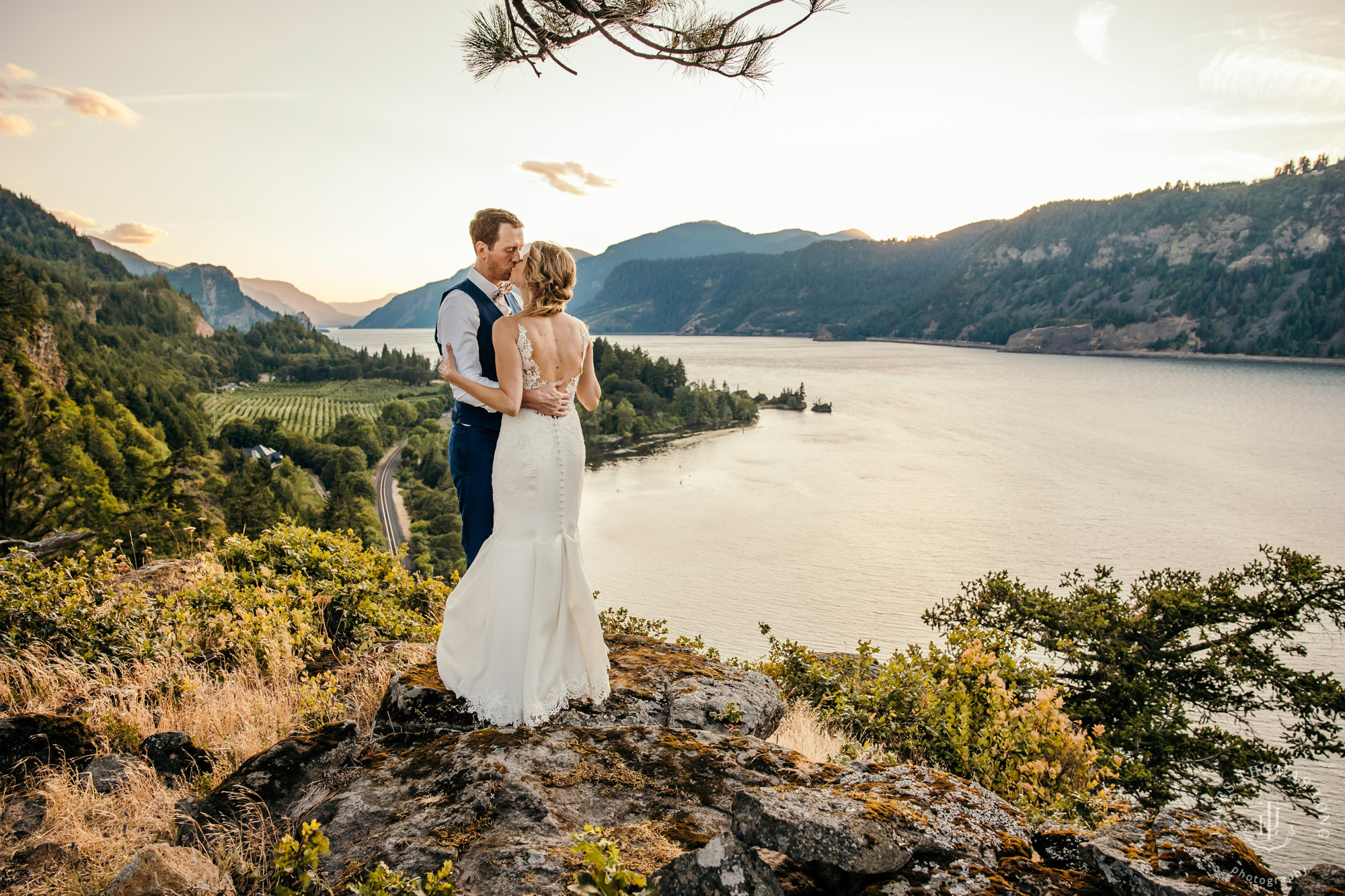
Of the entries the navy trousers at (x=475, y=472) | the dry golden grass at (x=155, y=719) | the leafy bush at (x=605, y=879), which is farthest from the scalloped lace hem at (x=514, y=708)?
the leafy bush at (x=605, y=879)

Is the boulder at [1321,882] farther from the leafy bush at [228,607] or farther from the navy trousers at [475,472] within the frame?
Result: the leafy bush at [228,607]

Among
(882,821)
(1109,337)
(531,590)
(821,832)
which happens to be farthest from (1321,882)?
(1109,337)

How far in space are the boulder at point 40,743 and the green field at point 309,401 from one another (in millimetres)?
94412

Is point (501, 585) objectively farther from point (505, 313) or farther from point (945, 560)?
point (945, 560)

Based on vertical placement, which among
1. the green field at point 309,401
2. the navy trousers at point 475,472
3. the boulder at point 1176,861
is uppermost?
the navy trousers at point 475,472

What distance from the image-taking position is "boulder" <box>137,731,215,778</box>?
2811 mm

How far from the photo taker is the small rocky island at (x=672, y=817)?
179cm

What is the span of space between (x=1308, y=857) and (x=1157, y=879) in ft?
69.0

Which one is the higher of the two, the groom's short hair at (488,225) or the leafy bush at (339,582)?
the groom's short hair at (488,225)

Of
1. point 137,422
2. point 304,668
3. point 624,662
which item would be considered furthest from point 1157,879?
point 137,422

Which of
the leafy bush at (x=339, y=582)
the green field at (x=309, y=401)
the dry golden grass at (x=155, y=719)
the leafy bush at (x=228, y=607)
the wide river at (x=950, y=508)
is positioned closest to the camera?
the dry golden grass at (x=155, y=719)

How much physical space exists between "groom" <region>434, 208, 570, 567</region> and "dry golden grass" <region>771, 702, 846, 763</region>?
2.12 m

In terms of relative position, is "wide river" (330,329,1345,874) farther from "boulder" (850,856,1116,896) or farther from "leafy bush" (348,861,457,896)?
"leafy bush" (348,861,457,896)

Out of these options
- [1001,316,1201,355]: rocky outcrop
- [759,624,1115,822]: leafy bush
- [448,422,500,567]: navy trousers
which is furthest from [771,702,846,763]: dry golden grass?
[1001,316,1201,355]: rocky outcrop
